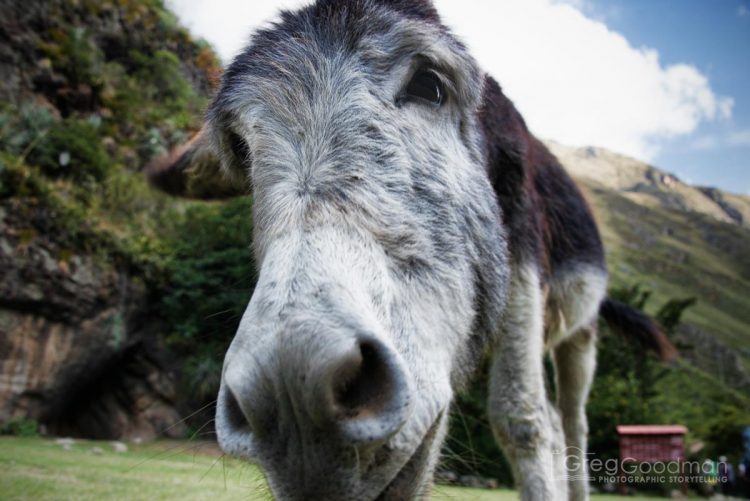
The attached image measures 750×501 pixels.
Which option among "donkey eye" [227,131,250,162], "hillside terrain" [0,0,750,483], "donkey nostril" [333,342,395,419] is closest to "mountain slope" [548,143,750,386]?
"hillside terrain" [0,0,750,483]

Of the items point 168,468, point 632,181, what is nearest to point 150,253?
point 168,468

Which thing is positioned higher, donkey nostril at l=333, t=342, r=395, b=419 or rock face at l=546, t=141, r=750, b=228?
rock face at l=546, t=141, r=750, b=228

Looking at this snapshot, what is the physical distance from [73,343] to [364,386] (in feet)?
48.0

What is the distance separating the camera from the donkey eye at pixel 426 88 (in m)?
2.07

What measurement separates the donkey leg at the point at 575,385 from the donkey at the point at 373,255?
1.19 metres

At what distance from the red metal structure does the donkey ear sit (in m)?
10.8

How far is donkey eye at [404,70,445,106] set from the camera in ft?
6.79

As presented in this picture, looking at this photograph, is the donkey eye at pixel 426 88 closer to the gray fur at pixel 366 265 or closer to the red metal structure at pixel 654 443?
the gray fur at pixel 366 265

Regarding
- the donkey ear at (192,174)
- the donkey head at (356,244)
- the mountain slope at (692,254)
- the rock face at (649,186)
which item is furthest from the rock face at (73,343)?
the rock face at (649,186)

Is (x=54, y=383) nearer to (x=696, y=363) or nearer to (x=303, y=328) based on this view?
(x=303, y=328)

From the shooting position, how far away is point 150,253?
15.9 metres

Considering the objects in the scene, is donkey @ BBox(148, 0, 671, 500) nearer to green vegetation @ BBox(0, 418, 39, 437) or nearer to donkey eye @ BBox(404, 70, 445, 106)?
donkey eye @ BBox(404, 70, 445, 106)

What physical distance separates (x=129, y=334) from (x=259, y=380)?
15.9m

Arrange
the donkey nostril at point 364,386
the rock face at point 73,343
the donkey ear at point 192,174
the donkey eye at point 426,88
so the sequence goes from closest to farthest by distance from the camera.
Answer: the donkey nostril at point 364,386 → the donkey eye at point 426,88 → the donkey ear at point 192,174 → the rock face at point 73,343
